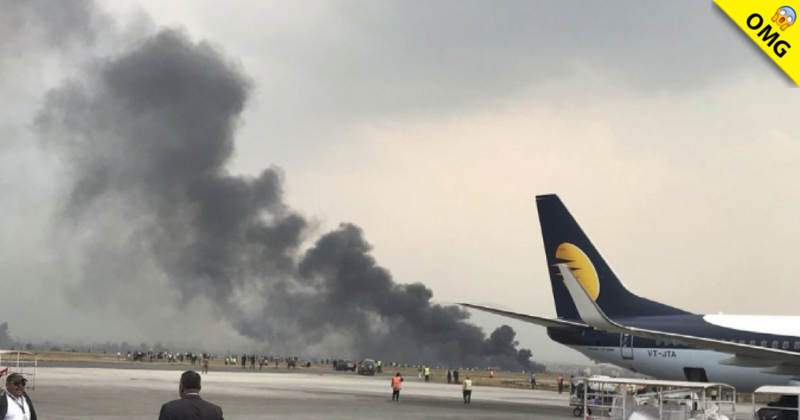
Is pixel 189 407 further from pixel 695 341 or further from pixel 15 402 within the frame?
pixel 695 341

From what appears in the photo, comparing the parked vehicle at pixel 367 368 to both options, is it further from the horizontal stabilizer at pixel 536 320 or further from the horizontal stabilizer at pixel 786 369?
the horizontal stabilizer at pixel 786 369

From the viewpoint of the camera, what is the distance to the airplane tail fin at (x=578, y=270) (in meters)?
39.7

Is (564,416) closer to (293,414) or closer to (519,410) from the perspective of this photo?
(519,410)

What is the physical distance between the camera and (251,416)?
29.3 metres

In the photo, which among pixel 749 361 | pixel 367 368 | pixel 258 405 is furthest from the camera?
pixel 367 368

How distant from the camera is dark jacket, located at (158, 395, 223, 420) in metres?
9.24

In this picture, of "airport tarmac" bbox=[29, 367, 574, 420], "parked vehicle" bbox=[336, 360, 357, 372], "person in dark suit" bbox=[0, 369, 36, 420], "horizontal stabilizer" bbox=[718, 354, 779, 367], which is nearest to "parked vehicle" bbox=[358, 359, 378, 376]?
"parked vehicle" bbox=[336, 360, 357, 372]

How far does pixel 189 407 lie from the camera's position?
30.5 ft

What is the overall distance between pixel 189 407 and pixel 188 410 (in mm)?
35

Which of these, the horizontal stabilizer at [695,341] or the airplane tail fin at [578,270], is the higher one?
the airplane tail fin at [578,270]

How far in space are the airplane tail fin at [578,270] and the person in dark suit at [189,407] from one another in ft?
104

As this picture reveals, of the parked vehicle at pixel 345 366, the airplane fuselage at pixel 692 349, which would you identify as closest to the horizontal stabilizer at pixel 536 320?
the airplane fuselage at pixel 692 349

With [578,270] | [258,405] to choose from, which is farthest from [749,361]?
[258,405]

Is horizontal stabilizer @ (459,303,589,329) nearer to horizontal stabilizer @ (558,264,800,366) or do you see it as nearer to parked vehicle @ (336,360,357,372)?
horizontal stabilizer @ (558,264,800,366)
